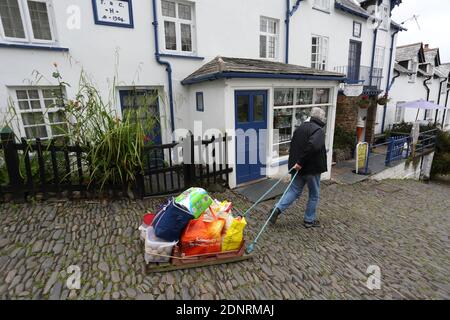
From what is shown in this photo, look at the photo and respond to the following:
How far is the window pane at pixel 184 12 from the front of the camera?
20.8ft

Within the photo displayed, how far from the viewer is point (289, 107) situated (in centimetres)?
653

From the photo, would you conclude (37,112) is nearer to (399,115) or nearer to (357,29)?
(357,29)

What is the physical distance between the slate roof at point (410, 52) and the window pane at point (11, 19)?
19.9 m

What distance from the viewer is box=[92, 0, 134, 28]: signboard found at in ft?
17.1

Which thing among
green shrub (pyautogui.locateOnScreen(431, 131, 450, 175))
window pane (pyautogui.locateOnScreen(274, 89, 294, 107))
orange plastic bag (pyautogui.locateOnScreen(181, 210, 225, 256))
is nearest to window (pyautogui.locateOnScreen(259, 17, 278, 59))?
window pane (pyautogui.locateOnScreen(274, 89, 294, 107))

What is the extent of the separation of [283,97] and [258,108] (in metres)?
1.12

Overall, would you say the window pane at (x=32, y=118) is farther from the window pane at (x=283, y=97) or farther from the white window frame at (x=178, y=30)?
the window pane at (x=283, y=97)

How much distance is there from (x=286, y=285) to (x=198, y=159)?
3.20m

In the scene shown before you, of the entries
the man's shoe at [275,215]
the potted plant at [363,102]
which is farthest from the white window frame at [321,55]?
the man's shoe at [275,215]

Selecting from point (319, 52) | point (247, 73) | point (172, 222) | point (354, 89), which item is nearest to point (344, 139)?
point (354, 89)

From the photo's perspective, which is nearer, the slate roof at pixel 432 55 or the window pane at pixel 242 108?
the window pane at pixel 242 108

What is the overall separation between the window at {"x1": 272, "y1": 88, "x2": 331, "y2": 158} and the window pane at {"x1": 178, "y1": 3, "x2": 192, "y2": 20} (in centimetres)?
324

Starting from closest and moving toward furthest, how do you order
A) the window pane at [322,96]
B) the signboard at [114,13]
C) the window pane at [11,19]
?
the window pane at [11,19] < the signboard at [114,13] < the window pane at [322,96]
